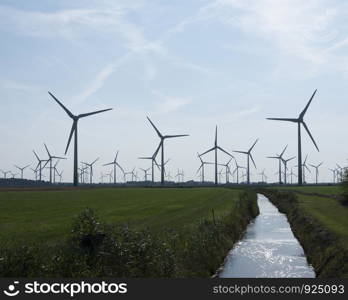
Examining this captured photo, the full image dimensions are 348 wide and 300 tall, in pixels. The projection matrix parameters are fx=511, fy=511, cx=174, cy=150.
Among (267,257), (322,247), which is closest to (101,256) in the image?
(322,247)

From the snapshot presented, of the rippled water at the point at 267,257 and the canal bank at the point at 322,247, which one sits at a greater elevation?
the canal bank at the point at 322,247

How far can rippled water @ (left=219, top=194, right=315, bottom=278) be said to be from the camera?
27366mm

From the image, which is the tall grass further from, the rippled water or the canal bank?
the canal bank

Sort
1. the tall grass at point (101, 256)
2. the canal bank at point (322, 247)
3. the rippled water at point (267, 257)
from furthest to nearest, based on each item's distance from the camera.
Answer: the rippled water at point (267, 257)
the canal bank at point (322, 247)
the tall grass at point (101, 256)

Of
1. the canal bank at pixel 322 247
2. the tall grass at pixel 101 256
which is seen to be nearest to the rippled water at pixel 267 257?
the canal bank at pixel 322 247

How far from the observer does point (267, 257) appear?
32406 mm

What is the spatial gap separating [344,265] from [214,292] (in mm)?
8547

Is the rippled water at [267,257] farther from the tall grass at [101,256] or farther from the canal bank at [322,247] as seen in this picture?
the tall grass at [101,256]

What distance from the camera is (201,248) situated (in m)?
27.6

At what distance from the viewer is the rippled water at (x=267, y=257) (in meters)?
27.4

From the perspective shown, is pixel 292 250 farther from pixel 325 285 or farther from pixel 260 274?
pixel 325 285

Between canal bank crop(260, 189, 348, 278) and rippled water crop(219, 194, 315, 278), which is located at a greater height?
canal bank crop(260, 189, 348, 278)

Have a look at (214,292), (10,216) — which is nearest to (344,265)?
(214,292)

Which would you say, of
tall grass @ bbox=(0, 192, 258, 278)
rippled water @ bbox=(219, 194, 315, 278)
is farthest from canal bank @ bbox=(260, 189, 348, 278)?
tall grass @ bbox=(0, 192, 258, 278)
